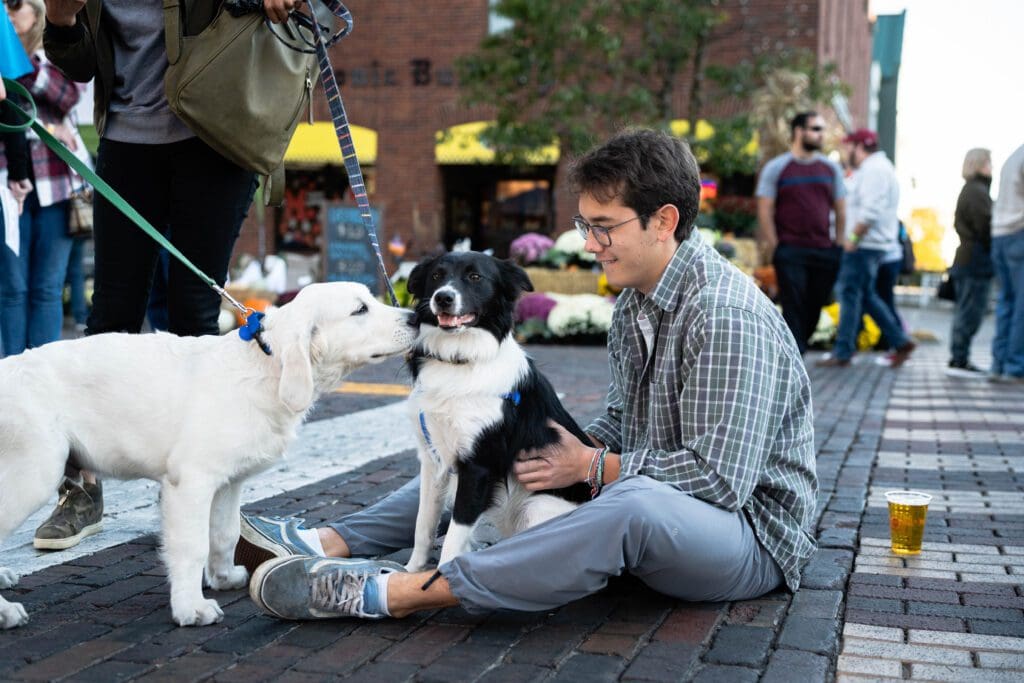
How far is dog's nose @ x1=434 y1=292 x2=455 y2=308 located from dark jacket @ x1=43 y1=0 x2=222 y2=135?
1374 millimetres

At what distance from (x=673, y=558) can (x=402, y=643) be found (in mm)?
813

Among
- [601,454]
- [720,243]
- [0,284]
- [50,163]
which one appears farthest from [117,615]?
[720,243]

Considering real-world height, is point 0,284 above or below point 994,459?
above

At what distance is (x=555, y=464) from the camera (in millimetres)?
3354

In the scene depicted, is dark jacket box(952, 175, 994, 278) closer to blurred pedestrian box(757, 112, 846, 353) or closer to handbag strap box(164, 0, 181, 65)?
blurred pedestrian box(757, 112, 846, 353)

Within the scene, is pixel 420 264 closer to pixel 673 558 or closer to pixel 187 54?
pixel 187 54

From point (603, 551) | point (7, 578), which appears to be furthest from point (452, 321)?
point (7, 578)

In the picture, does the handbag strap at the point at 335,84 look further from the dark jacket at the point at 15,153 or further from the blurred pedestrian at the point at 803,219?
the blurred pedestrian at the point at 803,219

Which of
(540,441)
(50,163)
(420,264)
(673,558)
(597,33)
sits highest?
(597,33)

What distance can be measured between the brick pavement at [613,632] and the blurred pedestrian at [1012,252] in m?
6.07

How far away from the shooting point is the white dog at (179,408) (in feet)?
9.64

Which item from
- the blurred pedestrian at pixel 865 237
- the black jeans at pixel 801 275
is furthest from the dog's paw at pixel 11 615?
the blurred pedestrian at pixel 865 237

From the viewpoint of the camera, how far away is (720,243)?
44.6ft

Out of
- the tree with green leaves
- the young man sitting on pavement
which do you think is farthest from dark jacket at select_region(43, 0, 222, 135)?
the tree with green leaves
